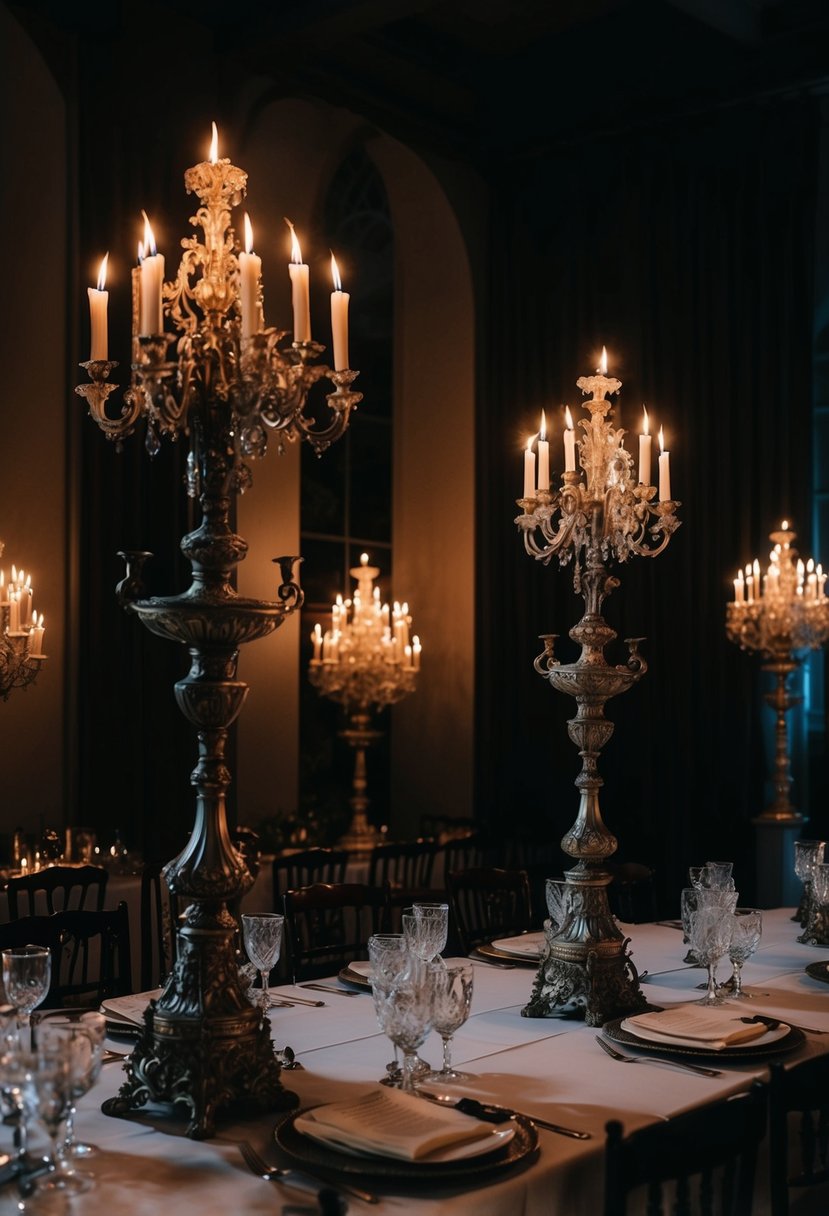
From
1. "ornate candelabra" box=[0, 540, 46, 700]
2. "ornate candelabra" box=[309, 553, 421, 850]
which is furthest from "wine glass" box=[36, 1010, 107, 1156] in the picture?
"ornate candelabra" box=[309, 553, 421, 850]

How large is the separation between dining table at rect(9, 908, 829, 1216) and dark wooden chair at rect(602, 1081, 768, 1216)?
0.11 m

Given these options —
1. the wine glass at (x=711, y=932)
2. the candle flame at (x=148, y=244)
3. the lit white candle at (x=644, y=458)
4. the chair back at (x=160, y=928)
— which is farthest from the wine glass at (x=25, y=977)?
the lit white candle at (x=644, y=458)

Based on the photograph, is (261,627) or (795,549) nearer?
(261,627)

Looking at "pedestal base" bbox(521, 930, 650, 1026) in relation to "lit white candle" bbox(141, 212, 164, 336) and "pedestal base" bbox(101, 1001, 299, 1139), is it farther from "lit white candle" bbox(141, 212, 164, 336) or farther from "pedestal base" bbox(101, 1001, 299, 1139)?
"lit white candle" bbox(141, 212, 164, 336)

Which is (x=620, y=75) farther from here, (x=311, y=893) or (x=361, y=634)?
(x=311, y=893)

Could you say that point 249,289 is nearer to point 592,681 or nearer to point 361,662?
point 592,681

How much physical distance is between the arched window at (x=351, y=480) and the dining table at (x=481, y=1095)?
4759mm

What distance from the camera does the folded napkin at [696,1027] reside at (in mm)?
3115

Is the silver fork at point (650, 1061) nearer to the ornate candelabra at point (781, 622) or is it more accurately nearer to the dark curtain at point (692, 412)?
the ornate candelabra at point (781, 622)

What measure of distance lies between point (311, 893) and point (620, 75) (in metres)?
6.33

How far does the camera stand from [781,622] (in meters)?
7.85

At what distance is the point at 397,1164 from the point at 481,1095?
1.68 feet

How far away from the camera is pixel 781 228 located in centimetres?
852

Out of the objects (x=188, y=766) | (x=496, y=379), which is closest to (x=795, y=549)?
(x=496, y=379)
